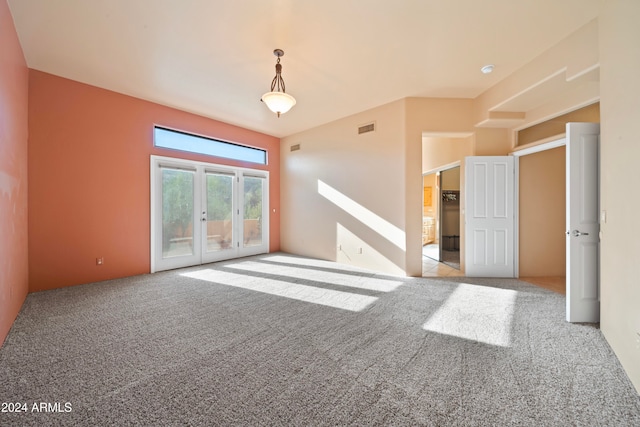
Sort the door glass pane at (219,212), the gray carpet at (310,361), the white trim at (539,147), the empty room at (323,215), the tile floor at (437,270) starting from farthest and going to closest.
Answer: the door glass pane at (219,212) → the tile floor at (437,270) → the white trim at (539,147) → the empty room at (323,215) → the gray carpet at (310,361)

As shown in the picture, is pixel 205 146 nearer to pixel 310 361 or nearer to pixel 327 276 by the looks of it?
pixel 327 276

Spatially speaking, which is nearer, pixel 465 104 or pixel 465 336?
pixel 465 336

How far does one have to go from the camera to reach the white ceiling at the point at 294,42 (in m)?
2.50

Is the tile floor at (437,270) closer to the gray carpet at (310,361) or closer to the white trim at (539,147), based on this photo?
the gray carpet at (310,361)

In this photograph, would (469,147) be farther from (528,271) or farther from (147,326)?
(147,326)

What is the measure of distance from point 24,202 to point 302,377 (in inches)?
172

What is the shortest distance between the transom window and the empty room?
0.05 metres

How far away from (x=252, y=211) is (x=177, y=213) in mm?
1816

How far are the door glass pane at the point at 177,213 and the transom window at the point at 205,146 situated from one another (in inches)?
21.6

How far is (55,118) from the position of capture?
375cm

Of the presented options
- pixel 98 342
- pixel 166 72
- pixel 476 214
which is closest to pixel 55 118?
pixel 166 72

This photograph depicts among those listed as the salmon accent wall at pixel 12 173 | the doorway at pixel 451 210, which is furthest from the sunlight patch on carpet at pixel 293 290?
the doorway at pixel 451 210

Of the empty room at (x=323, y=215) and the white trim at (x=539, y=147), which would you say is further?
the white trim at (x=539, y=147)

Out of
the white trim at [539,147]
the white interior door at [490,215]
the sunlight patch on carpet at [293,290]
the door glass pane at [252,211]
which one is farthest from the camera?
the door glass pane at [252,211]
